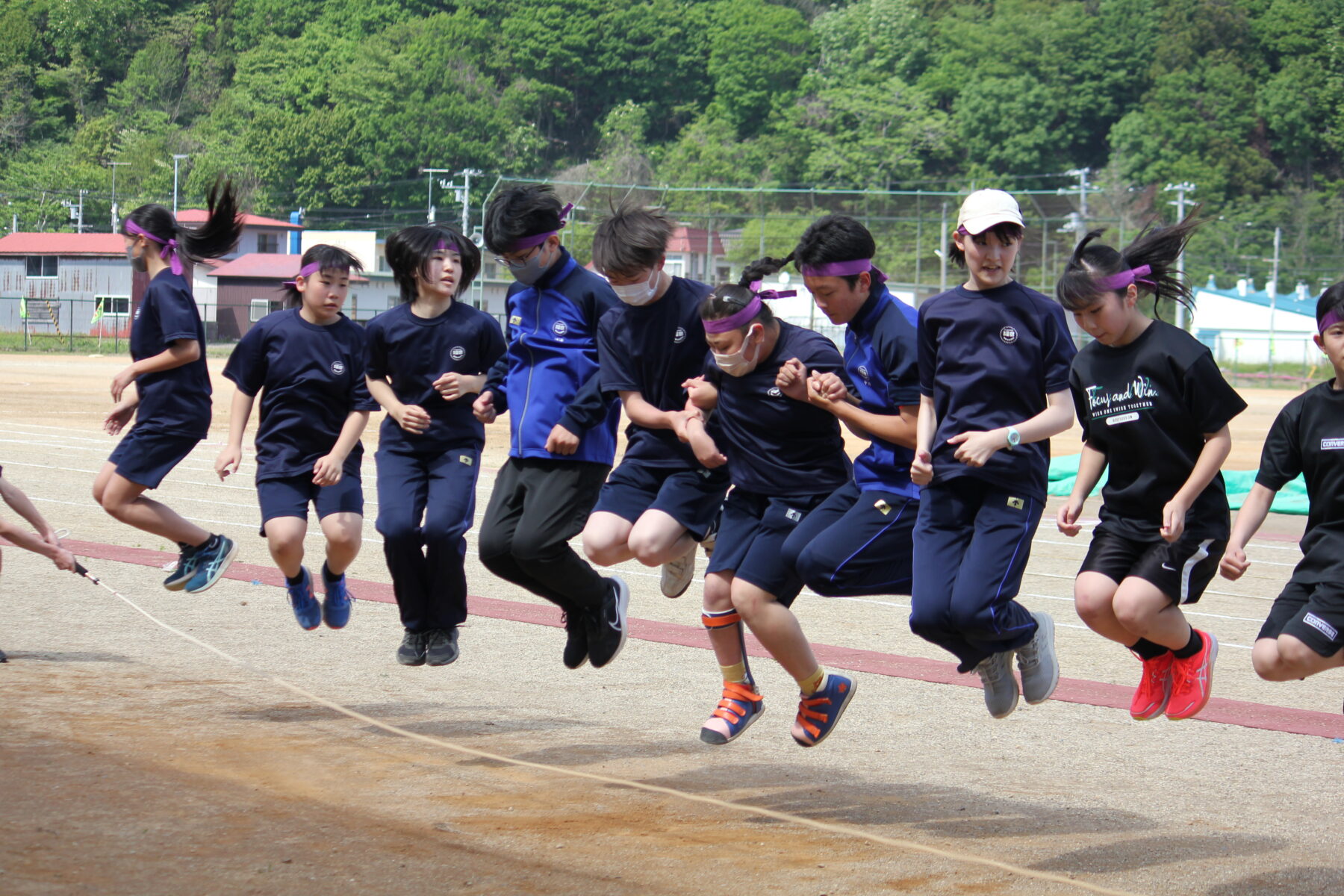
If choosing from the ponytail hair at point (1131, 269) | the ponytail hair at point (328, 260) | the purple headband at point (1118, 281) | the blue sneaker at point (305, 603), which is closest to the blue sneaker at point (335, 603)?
the blue sneaker at point (305, 603)

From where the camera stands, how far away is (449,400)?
23.0 feet

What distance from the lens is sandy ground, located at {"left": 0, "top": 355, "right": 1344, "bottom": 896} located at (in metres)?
5.16

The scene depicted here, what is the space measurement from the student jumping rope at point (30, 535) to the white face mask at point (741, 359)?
4303 mm

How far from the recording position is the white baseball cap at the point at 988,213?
5.47 metres

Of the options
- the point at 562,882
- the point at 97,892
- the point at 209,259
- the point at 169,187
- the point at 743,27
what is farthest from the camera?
the point at 743,27

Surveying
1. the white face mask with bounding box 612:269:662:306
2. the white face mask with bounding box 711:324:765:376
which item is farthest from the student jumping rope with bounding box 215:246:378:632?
the white face mask with bounding box 711:324:765:376

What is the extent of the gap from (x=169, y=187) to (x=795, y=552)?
110806 millimetres

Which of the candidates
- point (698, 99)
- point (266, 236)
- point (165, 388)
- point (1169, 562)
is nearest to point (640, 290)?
point (1169, 562)

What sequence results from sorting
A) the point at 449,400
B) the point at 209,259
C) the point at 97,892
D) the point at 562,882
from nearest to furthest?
1. the point at 97,892
2. the point at 562,882
3. the point at 449,400
4. the point at 209,259

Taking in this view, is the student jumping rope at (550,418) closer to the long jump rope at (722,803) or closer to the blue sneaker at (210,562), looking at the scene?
the long jump rope at (722,803)

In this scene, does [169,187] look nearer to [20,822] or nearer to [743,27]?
[743,27]

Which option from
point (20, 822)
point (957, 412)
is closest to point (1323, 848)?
point (957, 412)

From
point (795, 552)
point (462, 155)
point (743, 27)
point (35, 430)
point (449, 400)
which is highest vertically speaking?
point (743, 27)

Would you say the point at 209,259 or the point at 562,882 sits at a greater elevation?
the point at 209,259
